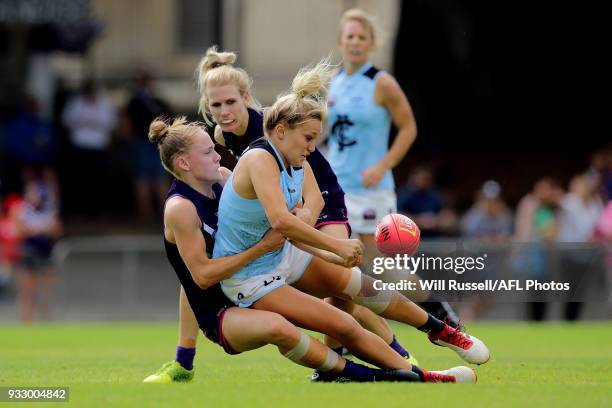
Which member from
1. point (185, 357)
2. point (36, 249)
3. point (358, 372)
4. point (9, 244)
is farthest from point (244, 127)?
point (9, 244)

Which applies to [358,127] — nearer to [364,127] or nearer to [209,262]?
[364,127]

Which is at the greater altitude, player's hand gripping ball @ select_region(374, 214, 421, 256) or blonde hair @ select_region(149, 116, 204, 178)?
blonde hair @ select_region(149, 116, 204, 178)

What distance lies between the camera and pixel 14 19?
22.8 metres

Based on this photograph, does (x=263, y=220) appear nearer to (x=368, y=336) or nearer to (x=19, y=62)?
(x=368, y=336)

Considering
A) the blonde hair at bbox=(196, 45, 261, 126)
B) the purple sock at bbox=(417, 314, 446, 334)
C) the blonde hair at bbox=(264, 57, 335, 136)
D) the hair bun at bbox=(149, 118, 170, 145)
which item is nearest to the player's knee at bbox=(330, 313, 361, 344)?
the purple sock at bbox=(417, 314, 446, 334)

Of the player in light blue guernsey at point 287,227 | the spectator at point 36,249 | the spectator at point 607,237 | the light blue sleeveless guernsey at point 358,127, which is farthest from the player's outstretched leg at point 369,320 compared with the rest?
the spectator at point 36,249

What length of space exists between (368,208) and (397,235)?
2350mm

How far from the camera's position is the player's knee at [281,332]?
827 centimetres

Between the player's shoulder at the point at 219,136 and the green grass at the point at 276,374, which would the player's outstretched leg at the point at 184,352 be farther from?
the player's shoulder at the point at 219,136

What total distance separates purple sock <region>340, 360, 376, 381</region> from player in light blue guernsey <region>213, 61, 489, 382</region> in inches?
3.3

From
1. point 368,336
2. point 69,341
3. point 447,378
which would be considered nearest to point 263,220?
point 368,336

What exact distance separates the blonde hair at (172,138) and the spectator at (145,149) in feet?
44.8

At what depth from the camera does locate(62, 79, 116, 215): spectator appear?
2366 centimetres

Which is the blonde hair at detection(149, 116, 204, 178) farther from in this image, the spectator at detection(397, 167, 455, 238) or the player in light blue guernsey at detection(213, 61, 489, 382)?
the spectator at detection(397, 167, 455, 238)
